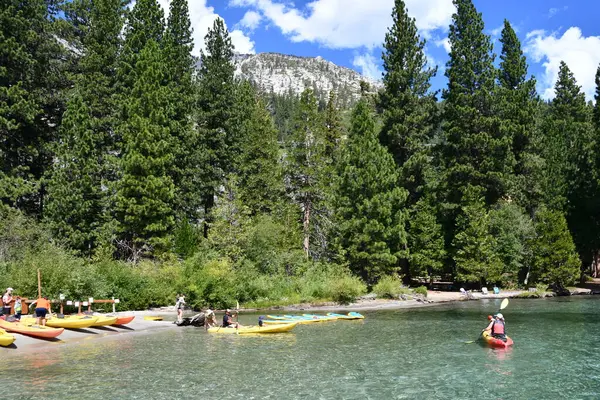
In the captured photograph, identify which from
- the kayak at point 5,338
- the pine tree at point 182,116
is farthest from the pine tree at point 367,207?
the kayak at point 5,338

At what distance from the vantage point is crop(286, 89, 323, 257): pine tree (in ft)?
196

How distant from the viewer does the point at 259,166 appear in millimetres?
61188

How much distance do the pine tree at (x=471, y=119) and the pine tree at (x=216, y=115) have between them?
79.0ft

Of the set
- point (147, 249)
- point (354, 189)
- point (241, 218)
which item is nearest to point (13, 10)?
point (147, 249)

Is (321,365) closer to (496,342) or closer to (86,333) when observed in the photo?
(496,342)

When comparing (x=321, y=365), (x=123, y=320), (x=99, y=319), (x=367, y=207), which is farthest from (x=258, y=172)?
(x=321, y=365)

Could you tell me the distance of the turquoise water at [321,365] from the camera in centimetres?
1616

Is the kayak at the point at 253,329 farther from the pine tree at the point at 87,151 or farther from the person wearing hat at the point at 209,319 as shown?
the pine tree at the point at 87,151

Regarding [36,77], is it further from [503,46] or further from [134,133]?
[503,46]

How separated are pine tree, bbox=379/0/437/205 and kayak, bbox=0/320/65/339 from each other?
131 feet

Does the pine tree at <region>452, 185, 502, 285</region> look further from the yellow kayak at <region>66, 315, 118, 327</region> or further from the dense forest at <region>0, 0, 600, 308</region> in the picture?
the yellow kayak at <region>66, 315, 118, 327</region>

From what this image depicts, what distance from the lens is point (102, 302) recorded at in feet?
104

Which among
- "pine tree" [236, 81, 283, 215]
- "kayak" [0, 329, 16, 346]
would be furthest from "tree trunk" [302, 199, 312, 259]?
"kayak" [0, 329, 16, 346]

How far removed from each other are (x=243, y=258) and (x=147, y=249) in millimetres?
8143
